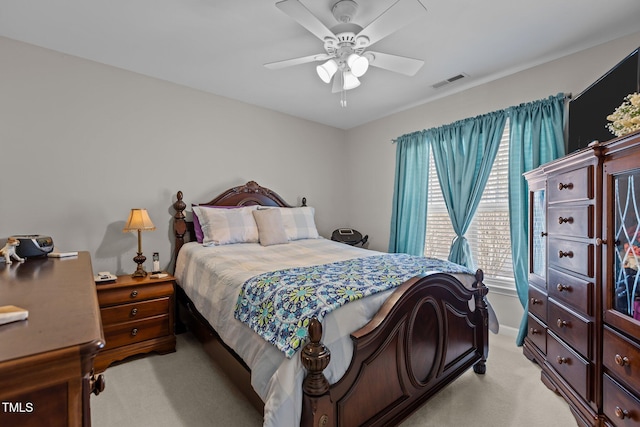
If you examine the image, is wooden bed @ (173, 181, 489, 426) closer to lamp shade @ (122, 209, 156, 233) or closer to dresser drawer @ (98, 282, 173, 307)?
dresser drawer @ (98, 282, 173, 307)

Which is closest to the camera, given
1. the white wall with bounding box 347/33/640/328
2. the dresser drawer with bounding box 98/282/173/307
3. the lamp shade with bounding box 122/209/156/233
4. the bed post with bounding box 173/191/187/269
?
the dresser drawer with bounding box 98/282/173/307

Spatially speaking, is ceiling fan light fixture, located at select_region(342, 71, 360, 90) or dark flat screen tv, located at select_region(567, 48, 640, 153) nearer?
dark flat screen tv, located at select_region(567, 48, 640, 153)

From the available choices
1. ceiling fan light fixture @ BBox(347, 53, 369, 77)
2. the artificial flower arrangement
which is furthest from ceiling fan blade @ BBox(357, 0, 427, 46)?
the artificial flower arrangement

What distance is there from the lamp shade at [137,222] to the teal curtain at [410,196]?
2809 millimetres

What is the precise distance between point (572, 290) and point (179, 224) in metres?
3.31

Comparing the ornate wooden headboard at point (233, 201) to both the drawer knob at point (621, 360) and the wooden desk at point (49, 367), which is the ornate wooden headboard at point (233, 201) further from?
the drawer knob at point (621, 360)

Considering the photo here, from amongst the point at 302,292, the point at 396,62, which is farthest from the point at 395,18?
the point at 302,292

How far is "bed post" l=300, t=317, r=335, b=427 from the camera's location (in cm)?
122

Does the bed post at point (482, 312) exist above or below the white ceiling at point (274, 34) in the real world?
below

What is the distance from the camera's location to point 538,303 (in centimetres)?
226

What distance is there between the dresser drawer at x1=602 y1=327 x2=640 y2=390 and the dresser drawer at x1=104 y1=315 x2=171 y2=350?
301cm

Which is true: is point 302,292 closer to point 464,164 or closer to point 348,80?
point 348,80

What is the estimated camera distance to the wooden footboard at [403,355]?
1.26m

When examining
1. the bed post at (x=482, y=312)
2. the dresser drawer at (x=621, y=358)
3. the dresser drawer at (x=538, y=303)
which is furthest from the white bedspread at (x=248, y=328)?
the dresser drawer at (x=538, y=303)
